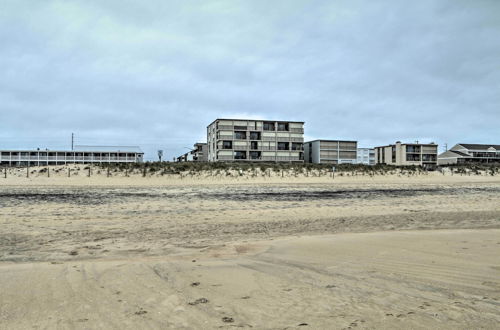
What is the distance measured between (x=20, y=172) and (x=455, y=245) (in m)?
40.1

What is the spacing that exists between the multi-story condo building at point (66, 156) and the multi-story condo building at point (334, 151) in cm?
4678

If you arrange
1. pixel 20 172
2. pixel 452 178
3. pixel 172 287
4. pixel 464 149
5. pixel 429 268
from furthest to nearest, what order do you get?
pixel 464 149
pixel 452 178
pixel 20 172
pixel 429 268
pixel 172 287

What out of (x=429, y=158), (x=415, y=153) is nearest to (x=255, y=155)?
(x=415, y=153)

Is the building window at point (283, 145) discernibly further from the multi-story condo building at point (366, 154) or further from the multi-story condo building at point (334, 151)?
the multi-story condo building at point (366, 154)

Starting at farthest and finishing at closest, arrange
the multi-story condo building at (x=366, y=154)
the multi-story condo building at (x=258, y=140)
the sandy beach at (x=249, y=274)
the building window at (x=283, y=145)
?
the multi-story condo building at (x=366, y=154), the building window at (x=283, y=145), the multi-story condo building at (x=258, y=140), the sandy beach at (x=249, y=274)

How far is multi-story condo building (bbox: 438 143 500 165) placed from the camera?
4240 inches

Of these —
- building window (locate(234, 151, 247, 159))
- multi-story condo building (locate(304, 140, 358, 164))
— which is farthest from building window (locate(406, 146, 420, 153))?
building window (locate(234, 151, 247, 159))

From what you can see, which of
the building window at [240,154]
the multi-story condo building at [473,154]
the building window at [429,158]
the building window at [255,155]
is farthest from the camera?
the multi-story condo building at [473,154]

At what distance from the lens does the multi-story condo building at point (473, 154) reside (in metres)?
108

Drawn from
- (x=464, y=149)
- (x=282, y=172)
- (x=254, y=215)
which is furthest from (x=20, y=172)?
(x=464, y=149)

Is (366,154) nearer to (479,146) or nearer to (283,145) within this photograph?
(479,146)

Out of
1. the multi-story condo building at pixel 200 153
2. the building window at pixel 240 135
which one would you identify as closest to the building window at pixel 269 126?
the building window at pixel 240 135

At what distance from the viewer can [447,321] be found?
3.54 metres

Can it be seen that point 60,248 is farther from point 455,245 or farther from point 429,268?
point 455,245
